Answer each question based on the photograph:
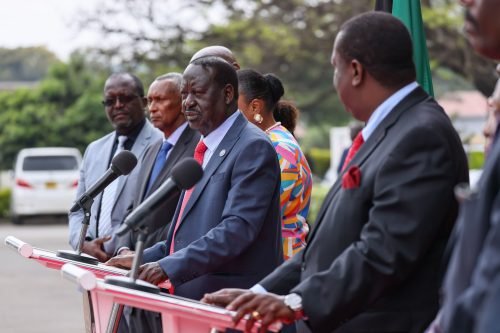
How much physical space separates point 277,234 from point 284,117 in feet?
6.16

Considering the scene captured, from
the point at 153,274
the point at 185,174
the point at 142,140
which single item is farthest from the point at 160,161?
the point at 185,174

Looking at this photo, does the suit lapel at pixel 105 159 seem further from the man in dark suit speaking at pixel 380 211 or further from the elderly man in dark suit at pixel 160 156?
the man in dark suit speaking at pixel 380 211

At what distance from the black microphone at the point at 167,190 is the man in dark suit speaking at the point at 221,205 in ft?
3.33

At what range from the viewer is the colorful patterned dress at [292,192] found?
6.18 m

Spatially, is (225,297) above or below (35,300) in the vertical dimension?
above

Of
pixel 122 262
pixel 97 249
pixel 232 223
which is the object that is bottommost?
pixel 97 249

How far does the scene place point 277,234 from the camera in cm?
540

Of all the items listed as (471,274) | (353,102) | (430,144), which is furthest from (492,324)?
(353,102)

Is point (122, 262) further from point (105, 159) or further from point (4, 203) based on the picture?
point (4, 203)

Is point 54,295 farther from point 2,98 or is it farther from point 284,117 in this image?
point 2,98

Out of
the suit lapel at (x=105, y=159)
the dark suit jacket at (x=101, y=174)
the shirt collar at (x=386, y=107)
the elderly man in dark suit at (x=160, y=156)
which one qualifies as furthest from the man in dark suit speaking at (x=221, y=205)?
the suit lapel at (x=105, y=159)

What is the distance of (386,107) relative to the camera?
4012mm

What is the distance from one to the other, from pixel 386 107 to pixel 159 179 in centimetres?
294

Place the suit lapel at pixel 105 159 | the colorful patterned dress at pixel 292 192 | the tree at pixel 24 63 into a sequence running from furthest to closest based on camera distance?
the tree at pixel 24 63
the suit lapel at pixel 105 159
the colorful patterned dress at pixel 292 192
